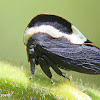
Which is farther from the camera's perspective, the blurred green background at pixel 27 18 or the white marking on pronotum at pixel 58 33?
the blurred green background at pixel 27 18

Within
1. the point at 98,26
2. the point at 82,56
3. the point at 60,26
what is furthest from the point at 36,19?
the point at 98,26

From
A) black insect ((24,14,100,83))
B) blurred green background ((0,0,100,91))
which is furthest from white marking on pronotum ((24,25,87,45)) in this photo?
blurred green background ((0,0,100,91))

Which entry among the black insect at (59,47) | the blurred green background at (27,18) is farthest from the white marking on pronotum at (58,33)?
the blurred green background at (27,18)

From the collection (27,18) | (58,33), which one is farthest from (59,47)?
(27,18)

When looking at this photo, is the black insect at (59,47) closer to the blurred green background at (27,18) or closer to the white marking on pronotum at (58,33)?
the white marking on pronotum at (58,33)

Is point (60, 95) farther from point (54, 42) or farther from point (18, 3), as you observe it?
point (18, 3)

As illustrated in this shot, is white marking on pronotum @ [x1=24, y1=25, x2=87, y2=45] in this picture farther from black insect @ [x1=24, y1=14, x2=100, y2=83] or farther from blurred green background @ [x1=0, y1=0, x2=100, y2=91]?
blurred green background @ [x1=0, y1=0, x2=100, y2=91]
